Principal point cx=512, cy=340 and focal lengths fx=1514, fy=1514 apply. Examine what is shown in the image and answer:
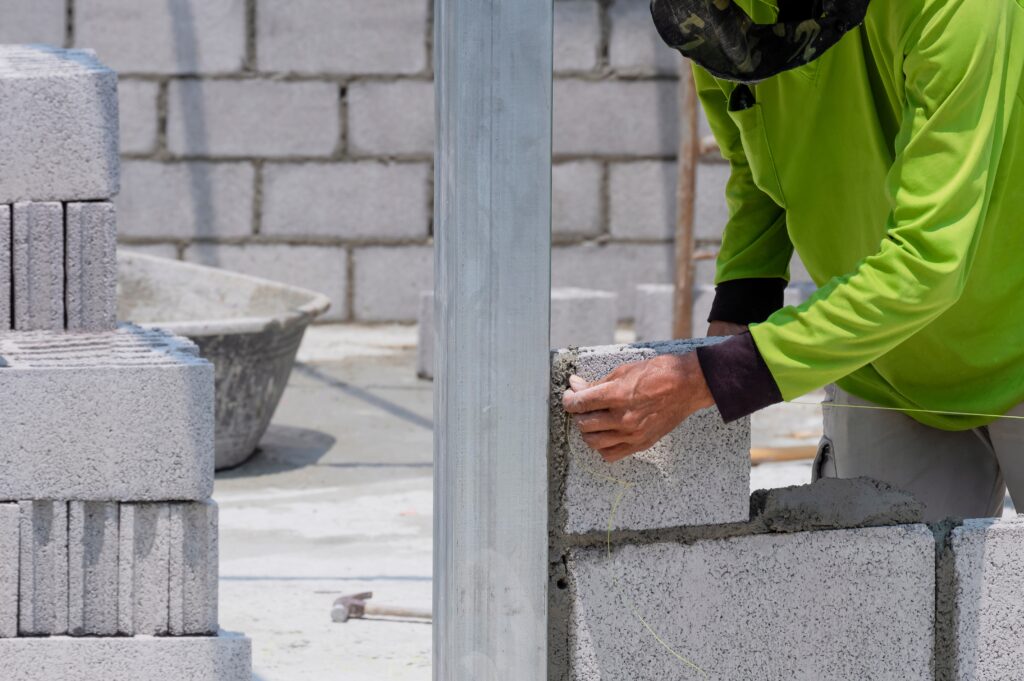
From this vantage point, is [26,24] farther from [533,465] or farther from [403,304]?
[533,465]

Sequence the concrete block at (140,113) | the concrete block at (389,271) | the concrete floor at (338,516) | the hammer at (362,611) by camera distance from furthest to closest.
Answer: the concrete block at (389,271) < the concrete block at (140,113) < the hammer at (362,611) < the concrete floor at (338,516)

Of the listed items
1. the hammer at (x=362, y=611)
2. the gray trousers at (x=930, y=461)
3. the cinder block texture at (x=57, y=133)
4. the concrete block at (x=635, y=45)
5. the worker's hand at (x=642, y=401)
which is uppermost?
the concrete block at (x=635, y=45)

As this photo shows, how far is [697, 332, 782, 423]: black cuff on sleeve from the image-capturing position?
2211 millimetres

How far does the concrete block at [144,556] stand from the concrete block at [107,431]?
1.4 inches

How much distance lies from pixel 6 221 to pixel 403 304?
6020 mm

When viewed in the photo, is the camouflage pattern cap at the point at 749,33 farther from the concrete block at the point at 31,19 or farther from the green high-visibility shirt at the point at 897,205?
the concrete block at the point at 31,19

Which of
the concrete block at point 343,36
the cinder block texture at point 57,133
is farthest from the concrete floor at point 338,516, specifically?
the concrete block at point 343,36

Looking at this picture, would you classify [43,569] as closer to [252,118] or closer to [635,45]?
[252,118]

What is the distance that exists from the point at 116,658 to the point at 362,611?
106 centimetres

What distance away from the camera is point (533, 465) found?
2.22 m

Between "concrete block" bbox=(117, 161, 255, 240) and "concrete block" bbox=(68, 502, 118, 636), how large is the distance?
6.49 metres

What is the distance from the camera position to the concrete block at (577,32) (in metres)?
9.39

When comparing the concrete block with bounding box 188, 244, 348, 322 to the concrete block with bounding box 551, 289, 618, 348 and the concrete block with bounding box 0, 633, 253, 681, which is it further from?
the concrete block with bounding box 0, 633, 253, 681

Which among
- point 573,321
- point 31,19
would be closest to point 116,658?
point 573,321
